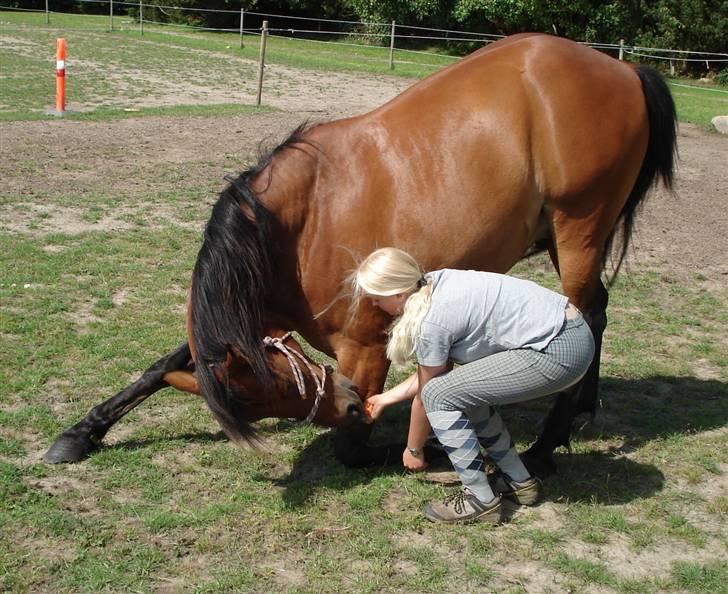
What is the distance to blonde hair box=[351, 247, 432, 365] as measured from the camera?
308cm

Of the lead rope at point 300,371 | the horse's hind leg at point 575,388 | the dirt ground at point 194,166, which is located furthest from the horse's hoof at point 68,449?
the dirt ground at point 194,166

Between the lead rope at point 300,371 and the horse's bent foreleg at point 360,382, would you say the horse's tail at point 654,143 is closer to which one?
the horse's bent foreleg at point 360,382

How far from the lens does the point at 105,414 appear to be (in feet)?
12.7

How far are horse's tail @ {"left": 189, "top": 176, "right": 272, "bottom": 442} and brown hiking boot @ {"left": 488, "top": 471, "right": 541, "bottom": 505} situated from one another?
107 cm

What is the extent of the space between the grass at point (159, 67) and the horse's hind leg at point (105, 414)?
856 centimetres

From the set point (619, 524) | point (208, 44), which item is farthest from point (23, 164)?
point (208, 44)

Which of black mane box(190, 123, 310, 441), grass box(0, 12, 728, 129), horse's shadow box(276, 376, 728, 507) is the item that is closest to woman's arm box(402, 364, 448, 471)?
horse's shadow box(276, 376, 728, 507)

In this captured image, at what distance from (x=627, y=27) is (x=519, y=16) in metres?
3.53

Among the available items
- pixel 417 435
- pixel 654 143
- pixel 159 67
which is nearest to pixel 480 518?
pixel 417 435

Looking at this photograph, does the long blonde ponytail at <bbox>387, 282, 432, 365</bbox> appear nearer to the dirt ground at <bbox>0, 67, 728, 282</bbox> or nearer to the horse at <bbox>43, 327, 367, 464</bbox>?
the horse at <bbox>43, 327, 367, 464</bbox>

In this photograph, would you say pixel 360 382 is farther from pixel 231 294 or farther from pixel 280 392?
pixel 231 294

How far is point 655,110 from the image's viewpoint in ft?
13.6

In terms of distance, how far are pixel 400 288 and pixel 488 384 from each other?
513mm

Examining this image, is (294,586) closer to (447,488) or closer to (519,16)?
(447,488)
